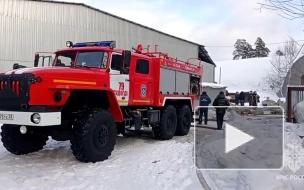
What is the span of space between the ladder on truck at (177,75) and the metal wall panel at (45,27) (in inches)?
396

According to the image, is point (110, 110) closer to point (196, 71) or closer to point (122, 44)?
point (196, 71)

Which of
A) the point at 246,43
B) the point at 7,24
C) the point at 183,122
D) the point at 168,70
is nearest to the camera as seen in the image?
the point at 168,70

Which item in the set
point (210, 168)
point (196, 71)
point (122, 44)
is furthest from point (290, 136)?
point (122, 44)

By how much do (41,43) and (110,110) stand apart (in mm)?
13748

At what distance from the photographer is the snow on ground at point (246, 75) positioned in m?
72.4

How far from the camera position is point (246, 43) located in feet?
363

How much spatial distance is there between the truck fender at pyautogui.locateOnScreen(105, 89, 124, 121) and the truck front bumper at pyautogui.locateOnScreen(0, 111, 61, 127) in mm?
1454

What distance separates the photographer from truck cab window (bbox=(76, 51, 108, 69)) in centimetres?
832

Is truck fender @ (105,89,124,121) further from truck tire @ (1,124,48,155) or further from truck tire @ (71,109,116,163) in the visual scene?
truck tire @ (1,124,48,155)

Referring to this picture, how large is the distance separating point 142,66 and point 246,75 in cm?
7576

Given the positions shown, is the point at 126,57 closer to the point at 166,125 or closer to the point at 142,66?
the point at 142,66

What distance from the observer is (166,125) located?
1098 cm
